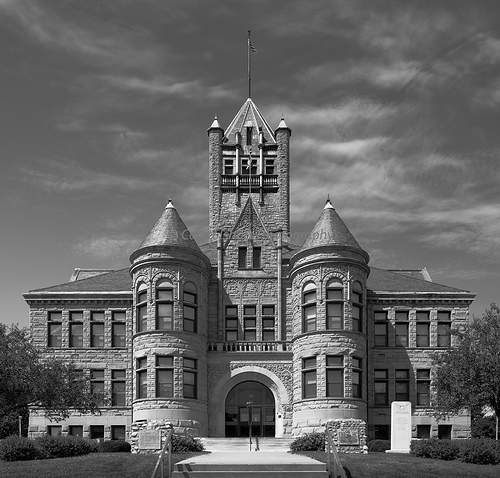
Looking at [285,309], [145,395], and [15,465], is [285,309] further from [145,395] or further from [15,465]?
[15,465]

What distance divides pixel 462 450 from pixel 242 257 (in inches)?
820

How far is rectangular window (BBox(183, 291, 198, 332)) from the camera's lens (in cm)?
4703

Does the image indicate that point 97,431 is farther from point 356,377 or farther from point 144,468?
point 144,468

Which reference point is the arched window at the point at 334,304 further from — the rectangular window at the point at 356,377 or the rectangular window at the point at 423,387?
the rectangular window at the point at 423,387

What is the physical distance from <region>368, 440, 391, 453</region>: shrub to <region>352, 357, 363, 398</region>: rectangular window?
2615 mm

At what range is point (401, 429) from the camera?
1607 inches

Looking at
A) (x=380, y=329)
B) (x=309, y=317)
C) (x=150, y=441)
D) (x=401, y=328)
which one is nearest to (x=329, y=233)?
(x=309, y=317)

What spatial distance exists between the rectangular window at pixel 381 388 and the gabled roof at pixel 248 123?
944 inches

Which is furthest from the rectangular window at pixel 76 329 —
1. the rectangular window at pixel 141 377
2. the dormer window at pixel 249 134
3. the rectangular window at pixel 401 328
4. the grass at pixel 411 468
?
the dormer window at pixel 249 134

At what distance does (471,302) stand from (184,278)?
17.1 meters

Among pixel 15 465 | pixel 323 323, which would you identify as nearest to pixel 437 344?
pixel 323 323

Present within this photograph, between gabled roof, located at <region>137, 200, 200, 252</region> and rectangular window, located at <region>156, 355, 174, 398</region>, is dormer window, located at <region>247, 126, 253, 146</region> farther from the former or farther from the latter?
rectangular window, located at <region>156, 355, 174, 398</region>

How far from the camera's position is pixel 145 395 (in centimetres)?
4559

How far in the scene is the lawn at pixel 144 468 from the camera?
29.9m
